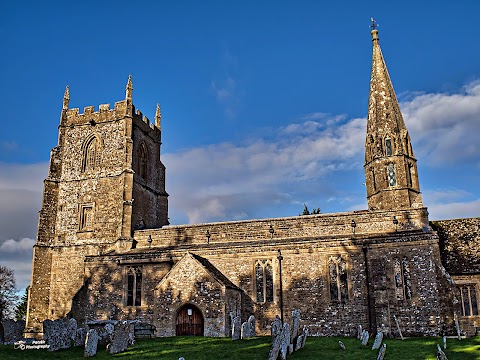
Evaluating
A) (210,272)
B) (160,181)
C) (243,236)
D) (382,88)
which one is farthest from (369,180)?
(160,181)

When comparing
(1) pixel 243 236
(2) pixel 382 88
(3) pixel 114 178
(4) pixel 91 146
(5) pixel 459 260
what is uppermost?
(2) pixel 382 88

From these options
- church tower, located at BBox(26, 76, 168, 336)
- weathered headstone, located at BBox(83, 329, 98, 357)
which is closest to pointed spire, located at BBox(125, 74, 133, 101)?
church tower, located at BBox(26, 76, 168, 336)

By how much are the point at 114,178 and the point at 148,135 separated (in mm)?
6261

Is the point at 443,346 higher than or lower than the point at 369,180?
lower

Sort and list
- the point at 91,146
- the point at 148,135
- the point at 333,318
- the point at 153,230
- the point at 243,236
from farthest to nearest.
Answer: the point at 148,135
the point at 91,146
the point at 153,230
the point at 243,236
the point at 333,318

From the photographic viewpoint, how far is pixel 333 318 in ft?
90.3

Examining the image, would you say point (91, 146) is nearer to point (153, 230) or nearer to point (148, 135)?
point (148, 135)

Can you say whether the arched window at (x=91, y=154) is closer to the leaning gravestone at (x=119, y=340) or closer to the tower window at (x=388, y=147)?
the leaning gravestone at (x=119, y=340)

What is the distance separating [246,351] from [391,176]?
63.9 feet

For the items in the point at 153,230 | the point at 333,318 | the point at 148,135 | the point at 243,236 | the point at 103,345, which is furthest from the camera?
the point at 148,135

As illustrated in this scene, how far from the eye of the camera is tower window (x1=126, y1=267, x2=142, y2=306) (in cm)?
3077

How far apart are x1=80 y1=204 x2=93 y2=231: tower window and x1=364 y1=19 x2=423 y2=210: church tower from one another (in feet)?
67.5

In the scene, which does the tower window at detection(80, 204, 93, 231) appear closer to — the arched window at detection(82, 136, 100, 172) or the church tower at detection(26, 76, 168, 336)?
the church tower at detection(26, 76, 168, 336)

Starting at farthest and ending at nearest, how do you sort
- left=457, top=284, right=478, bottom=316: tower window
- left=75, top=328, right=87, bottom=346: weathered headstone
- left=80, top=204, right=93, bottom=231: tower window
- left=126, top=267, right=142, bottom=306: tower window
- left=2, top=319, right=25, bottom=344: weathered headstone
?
left=80, top=204, right=93, bottom=231: tower window → left=2, top=319, right=25, bottom=344: weathered headstone → left=126, top=267, right=142, bottom=306: tower window → left=457, top=284, right=478, bottom=316: tower window → left=75, top=328, right=87, bottom=346: weathered headstone
